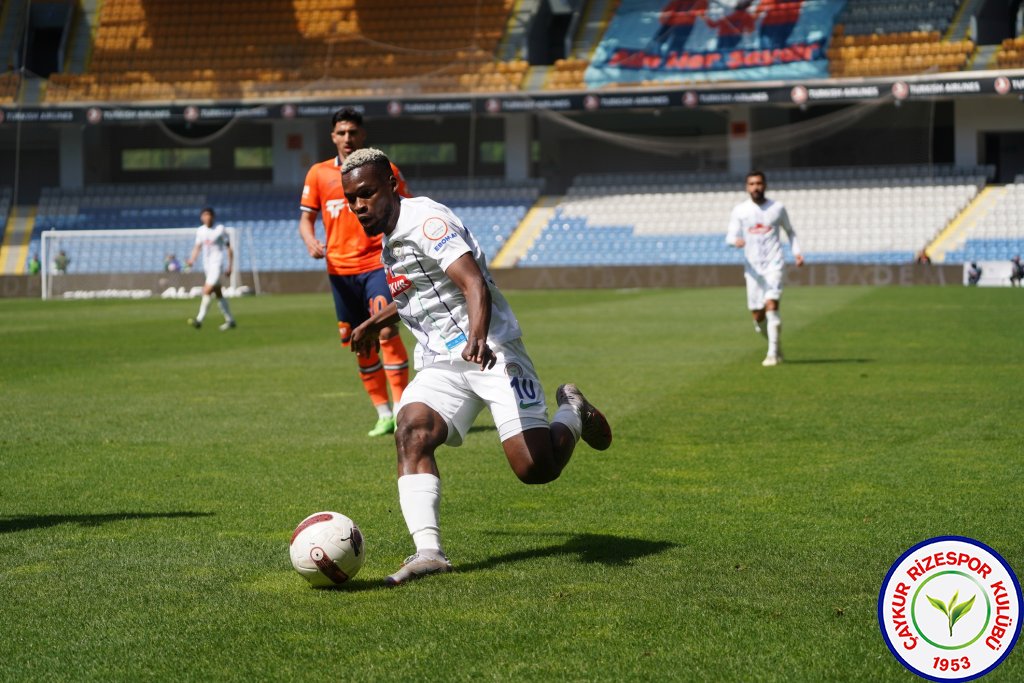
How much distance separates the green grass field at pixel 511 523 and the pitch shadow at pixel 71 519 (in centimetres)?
3

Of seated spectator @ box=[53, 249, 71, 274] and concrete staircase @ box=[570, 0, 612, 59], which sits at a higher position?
concrete staircase @ box=[570, 0, 612, 59]

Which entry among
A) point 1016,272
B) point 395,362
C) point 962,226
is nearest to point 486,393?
point 395,362

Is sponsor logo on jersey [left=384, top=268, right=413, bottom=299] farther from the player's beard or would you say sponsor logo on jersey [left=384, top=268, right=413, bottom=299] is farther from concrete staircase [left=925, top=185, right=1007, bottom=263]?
concrete staircase [left=925, top=185, right=1007, bottom=263]

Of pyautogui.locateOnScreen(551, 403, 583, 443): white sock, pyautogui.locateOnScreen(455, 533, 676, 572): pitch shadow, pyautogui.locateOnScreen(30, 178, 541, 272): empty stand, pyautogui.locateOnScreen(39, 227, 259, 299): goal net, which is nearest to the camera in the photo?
pyautogui.locateOnScreen(455, 533, 676, 572): pitch shadow

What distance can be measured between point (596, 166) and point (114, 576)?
46280 mm

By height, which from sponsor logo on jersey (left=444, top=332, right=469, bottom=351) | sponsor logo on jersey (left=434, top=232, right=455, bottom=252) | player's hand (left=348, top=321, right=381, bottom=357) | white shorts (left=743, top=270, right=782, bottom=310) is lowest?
white shorts (left=743, top=270, right=782, bottom=310)

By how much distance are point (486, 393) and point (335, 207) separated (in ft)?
16.4

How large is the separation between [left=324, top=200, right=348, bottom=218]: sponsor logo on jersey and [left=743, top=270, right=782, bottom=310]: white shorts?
23.1ft

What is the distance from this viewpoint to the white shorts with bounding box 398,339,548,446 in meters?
6.08

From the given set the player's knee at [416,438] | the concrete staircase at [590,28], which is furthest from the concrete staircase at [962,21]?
the player's knee at [416,438]

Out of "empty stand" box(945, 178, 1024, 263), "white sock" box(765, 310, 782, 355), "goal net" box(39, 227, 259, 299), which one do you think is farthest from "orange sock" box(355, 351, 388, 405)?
"empty stand" box(945, 178, 1024, 263)

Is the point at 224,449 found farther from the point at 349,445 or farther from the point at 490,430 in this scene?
the point at 490,430

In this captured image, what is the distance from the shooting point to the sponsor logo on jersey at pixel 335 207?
10.7 meters

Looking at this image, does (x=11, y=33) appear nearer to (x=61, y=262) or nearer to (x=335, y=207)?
(x=61, y=262)
